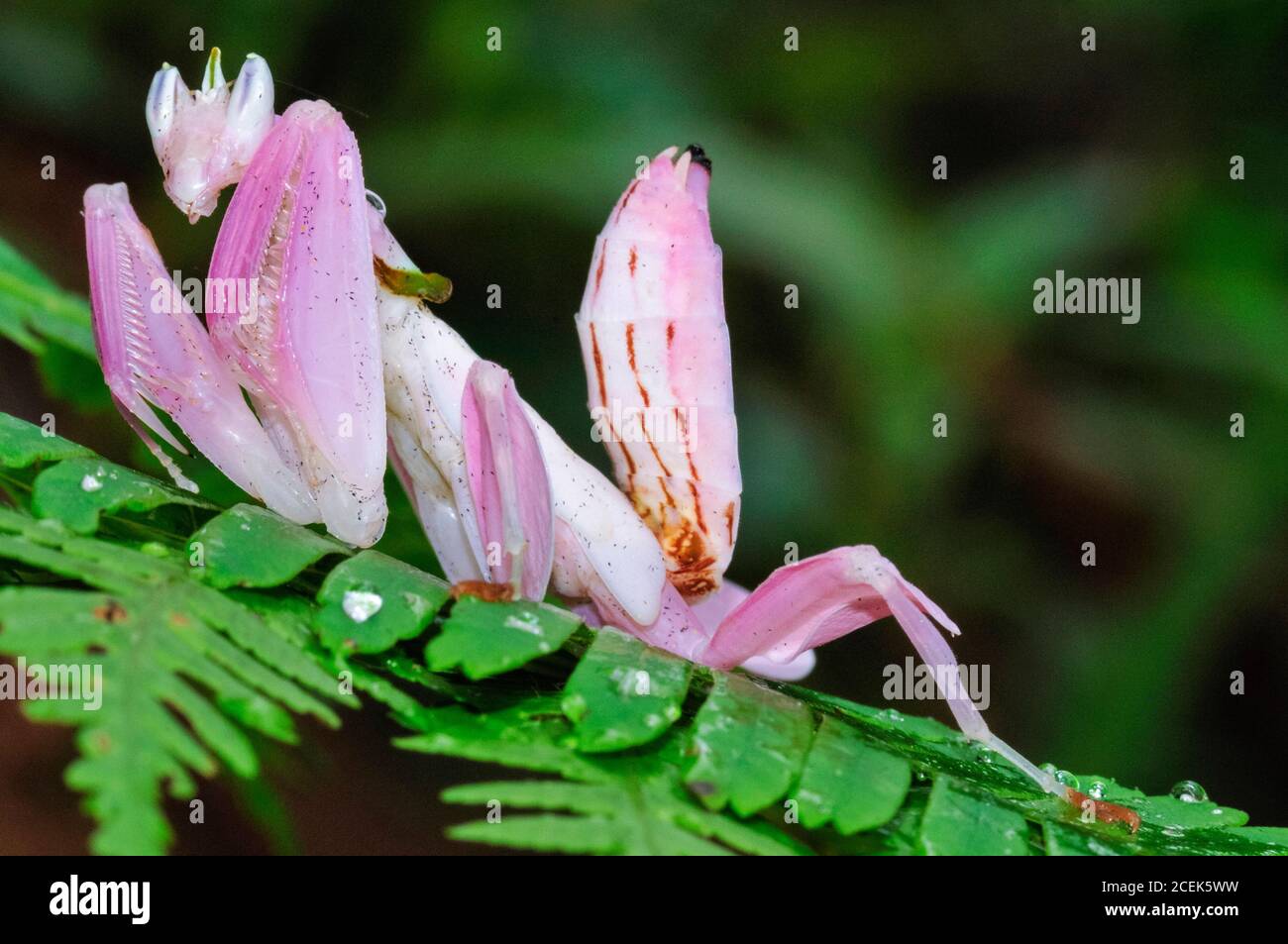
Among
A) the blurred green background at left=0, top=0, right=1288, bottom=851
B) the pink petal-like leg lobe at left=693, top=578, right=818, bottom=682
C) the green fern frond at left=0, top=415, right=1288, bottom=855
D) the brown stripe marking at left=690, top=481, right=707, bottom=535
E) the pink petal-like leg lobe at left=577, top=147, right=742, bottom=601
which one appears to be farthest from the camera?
the blurred green background at left=0, top=0, right=1288, bottom=851

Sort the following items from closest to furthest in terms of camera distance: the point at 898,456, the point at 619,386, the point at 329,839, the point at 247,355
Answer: the point at 247,355
the point at 619,386
the point at 329,839
the point at 898,456

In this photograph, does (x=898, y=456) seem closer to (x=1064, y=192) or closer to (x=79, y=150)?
(x=1064, y=192)

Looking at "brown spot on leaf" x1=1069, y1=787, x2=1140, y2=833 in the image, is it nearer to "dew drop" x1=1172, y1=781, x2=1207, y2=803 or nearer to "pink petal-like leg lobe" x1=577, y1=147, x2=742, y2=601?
"dew drop" x1=1172, y1=781, x2=1207, y2=803

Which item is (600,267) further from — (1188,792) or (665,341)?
(1188,792)

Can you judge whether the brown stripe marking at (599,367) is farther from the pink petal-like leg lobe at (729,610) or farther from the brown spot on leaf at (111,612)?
the brown spot on leaf at (111,612)

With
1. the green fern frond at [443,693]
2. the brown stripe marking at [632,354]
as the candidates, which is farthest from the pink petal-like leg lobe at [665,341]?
the green fern frond at [443,693]

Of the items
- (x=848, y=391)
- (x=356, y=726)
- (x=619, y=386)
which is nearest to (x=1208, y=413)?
(x=848, y=391)

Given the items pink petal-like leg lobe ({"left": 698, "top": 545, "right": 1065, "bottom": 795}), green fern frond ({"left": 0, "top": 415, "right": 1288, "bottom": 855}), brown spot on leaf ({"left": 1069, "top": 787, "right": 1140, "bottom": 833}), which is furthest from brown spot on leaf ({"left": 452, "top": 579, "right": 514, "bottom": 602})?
brown spot on leaf ({"left": 1069, "top": 787, "right": 1140, "bottom": 833})

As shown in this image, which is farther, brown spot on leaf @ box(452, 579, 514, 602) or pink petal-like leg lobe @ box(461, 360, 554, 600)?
pink petal-like leg lobe @ box(461, 360, 554, 600)
